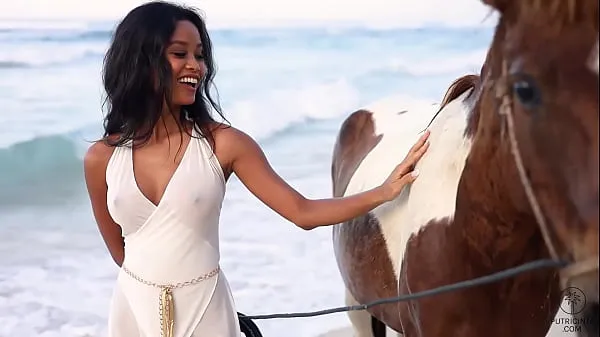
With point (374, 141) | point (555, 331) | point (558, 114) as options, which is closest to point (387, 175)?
point (374, 141)

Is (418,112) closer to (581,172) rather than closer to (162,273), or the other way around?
(162,273)

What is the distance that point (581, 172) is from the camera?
0.71 m

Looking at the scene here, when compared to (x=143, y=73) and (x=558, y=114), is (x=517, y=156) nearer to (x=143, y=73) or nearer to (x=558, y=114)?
(x=558, y=114)

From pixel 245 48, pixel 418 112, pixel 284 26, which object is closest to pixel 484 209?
pixel 418 112

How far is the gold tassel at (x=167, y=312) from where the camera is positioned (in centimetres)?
A: 120

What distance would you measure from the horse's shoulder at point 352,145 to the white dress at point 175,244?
68 cm

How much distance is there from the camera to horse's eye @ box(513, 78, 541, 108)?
0.74 metres

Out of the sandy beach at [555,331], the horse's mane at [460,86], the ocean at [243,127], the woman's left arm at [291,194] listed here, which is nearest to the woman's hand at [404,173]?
the woman's left arm at [291,194]

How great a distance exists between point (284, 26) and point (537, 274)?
11.4ft

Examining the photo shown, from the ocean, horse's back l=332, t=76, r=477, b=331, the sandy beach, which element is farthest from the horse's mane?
the ocean

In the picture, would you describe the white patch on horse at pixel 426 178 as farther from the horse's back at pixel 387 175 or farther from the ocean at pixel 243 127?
the ocean at pixel 243 127

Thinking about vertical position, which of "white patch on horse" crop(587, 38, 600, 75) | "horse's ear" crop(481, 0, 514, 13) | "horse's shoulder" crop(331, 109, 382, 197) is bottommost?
"horse's shoulder" crop(331, 109, 382, 197)

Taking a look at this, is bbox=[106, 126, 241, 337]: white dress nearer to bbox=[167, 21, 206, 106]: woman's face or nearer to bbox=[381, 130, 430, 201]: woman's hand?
bbox=[167, 21, 206, 106]: woman's face

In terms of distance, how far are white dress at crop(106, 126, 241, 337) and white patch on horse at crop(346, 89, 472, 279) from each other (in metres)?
0.34
